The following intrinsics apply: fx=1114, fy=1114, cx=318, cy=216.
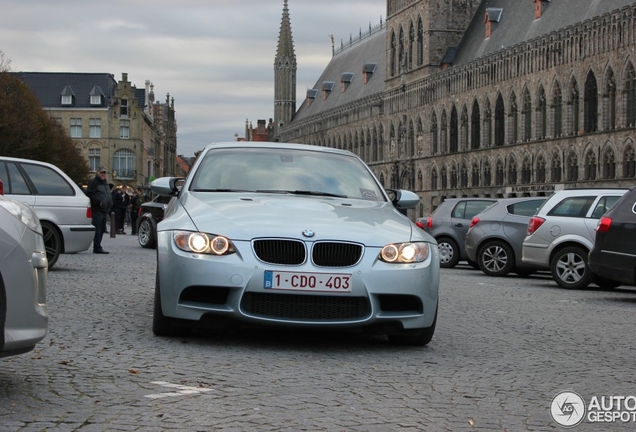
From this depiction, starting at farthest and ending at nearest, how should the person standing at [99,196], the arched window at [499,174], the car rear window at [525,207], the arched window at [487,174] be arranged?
the arched window at [487,174] < the arched window at [499,174] < the person standing at [99,196] < the car rear window at [525,207]

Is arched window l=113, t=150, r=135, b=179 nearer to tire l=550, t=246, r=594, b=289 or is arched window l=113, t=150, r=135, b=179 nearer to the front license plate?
tire l=550, t=246, r=594, b=289

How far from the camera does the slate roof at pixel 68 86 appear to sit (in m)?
105

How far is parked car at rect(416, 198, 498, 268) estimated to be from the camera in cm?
2464

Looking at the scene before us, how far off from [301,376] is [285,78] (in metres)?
131

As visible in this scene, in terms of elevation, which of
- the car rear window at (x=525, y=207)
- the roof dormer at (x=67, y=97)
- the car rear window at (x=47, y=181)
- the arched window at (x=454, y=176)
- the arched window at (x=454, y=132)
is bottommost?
the car rear window at (x=525, y=207)

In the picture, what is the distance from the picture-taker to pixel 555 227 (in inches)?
722

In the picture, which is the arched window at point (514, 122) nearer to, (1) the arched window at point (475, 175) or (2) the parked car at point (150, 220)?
(1) the arched window at point (475, 175)

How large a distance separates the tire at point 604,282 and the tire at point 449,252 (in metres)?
6.55

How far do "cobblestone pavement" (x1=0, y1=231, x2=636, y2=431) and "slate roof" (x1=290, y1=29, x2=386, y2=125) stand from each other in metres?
90.2

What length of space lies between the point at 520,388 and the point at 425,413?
3.78ft

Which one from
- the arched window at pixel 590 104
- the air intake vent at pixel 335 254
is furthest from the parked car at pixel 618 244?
the arched window at pixel 590 104

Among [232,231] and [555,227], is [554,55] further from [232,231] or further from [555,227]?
[232,231]

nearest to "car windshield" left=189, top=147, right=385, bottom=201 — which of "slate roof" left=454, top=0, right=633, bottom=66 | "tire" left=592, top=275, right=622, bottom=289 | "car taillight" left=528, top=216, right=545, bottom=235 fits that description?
"tire" left=592, top=275, right=622, bottom=289
